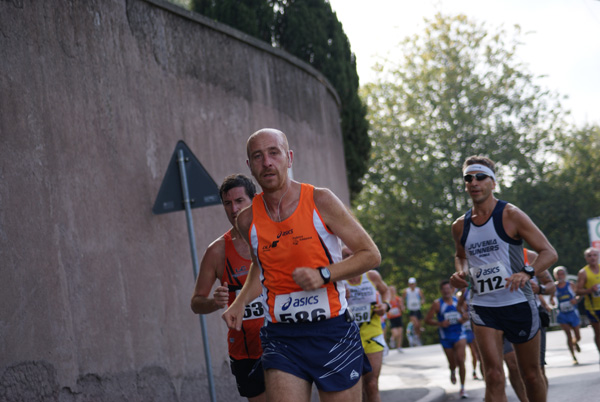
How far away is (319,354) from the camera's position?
4504 millimetres

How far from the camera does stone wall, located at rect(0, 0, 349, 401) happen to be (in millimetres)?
7023

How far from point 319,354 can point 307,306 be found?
26 centimetres

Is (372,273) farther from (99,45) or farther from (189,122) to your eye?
(99,45)

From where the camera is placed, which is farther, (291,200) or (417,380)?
(417,380)

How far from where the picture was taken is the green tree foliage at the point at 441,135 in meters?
40.9

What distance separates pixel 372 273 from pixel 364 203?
32566 millimetres

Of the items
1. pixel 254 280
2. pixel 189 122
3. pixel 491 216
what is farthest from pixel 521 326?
pixel 189 122

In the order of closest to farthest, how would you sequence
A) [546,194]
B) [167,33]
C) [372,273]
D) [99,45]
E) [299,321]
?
1. [299,321]
2. [99,45]
3. [167,33]
4. [372,273]
5. [546,194]

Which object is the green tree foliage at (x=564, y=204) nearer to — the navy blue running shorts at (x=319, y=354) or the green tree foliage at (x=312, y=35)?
the green tree foliage at (x=312, y=35)

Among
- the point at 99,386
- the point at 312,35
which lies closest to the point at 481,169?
the point at 99,386

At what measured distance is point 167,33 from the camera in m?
9.70

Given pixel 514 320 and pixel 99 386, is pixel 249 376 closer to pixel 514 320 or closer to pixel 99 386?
pixel 99 386

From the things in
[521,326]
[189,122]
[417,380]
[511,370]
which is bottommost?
[417,380]

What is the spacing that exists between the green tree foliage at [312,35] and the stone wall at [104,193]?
151 inches
